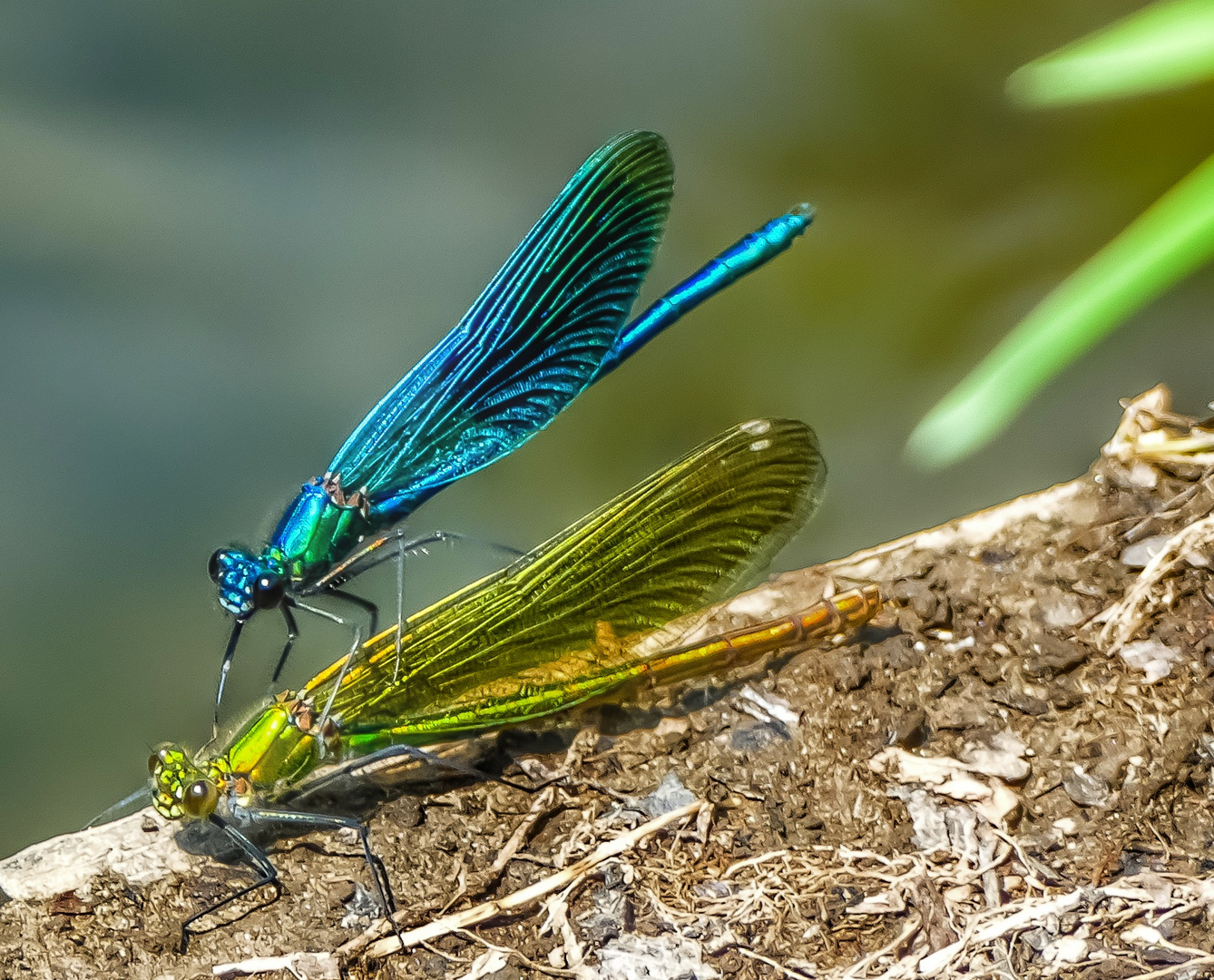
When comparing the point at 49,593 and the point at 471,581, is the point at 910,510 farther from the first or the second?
the point at 49,593

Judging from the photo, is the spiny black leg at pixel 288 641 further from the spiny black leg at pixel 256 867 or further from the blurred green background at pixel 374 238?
the spiny black leg at pixel 256 867

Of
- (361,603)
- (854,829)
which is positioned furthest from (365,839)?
(854,829)

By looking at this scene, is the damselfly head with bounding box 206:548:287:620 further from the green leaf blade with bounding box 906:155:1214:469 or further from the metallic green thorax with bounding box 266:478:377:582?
the green leaf blade with bounding box 906:155:1214:469

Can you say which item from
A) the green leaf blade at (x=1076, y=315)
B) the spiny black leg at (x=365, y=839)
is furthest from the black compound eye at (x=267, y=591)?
the green leaf blade at (x=1076, y=315)

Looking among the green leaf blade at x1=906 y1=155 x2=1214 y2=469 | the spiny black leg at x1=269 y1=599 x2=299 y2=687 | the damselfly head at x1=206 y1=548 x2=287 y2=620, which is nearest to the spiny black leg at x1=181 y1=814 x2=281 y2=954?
the spiny black leg at x1=269 y1=599 x2=299 y2=687

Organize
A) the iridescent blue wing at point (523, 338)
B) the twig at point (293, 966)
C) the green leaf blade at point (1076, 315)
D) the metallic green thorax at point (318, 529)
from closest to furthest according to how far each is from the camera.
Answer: the twig at point (293, 966) < the metallic green thorax at point (318, 529) < the iridescent blue wing at point (523, 338) < the green leaf blade at point (1076, 315)

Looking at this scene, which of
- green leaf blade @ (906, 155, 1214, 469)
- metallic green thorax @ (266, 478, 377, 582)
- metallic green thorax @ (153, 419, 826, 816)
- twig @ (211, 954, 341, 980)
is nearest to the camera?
twig @ (211, 954, 341, 980)
